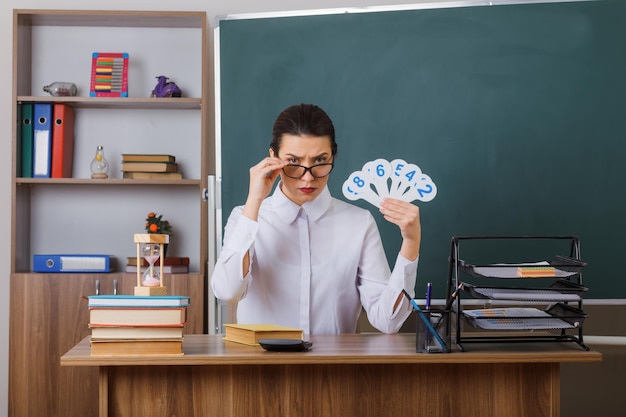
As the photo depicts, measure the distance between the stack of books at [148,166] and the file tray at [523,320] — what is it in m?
2.25

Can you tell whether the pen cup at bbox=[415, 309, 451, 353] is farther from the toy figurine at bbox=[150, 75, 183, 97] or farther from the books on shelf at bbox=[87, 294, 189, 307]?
the toy figurine at bbox=[150, 75, 183, 97]

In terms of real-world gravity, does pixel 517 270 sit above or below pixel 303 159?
below

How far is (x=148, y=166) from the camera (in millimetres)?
4098

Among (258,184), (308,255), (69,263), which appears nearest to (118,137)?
(69,263)

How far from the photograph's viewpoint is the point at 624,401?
3.90 meters

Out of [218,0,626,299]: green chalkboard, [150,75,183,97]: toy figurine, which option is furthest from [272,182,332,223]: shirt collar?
[150,75,183,97]: toy figurine

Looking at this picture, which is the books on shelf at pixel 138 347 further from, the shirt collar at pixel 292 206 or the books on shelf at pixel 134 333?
the shirt collar at pixel 292 206

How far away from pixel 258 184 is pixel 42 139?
1.97m

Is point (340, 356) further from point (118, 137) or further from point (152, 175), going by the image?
point (118, 137)

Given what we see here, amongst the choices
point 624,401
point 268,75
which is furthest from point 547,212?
point 268,75

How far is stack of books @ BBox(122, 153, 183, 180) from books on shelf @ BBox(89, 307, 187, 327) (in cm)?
208

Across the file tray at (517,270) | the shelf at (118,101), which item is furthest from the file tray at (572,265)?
the shelf at (118,101)

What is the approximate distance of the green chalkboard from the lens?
3465 mm

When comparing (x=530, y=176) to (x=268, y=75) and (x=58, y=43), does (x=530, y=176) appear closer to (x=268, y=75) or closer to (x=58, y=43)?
(x=268, y=75)
